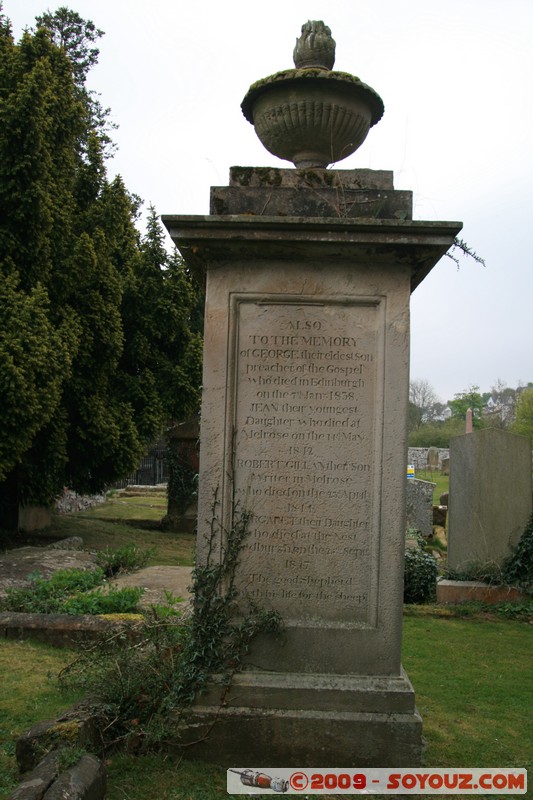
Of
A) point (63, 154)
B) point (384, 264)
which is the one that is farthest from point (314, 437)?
point (63, 154)

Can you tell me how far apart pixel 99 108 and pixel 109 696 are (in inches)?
947

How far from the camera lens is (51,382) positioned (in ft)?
32.6

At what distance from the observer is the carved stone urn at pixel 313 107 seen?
435 centimetres

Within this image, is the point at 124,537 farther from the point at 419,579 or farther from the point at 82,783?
the point at 82,783

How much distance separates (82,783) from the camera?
306 cm

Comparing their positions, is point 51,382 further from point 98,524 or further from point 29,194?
point 98,524

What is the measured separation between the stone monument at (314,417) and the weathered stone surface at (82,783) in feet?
2.33

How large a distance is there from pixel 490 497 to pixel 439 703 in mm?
4107

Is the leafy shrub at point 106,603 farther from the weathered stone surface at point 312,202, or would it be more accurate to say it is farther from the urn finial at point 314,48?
the urn finial at point 314,48

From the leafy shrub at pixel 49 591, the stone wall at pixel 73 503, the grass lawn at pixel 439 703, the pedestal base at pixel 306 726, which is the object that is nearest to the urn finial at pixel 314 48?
the pedestal base at pixel 306 726

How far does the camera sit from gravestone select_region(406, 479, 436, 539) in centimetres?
1501

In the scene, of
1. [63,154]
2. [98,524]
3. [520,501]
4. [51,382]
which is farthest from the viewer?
[98,524]

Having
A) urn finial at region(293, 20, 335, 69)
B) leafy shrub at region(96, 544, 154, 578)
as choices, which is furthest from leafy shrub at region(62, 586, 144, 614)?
urn finial at region(293, 20, 335, 69)

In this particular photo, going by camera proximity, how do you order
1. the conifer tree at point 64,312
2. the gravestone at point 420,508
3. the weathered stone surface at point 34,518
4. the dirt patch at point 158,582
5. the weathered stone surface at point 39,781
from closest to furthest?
the weathered stone surface at point 39,781, the dirt patch at point 158,582, the conifer tree at point 64,312, the weathered stone surface at point 34,518, the gravestone at point 420,508
